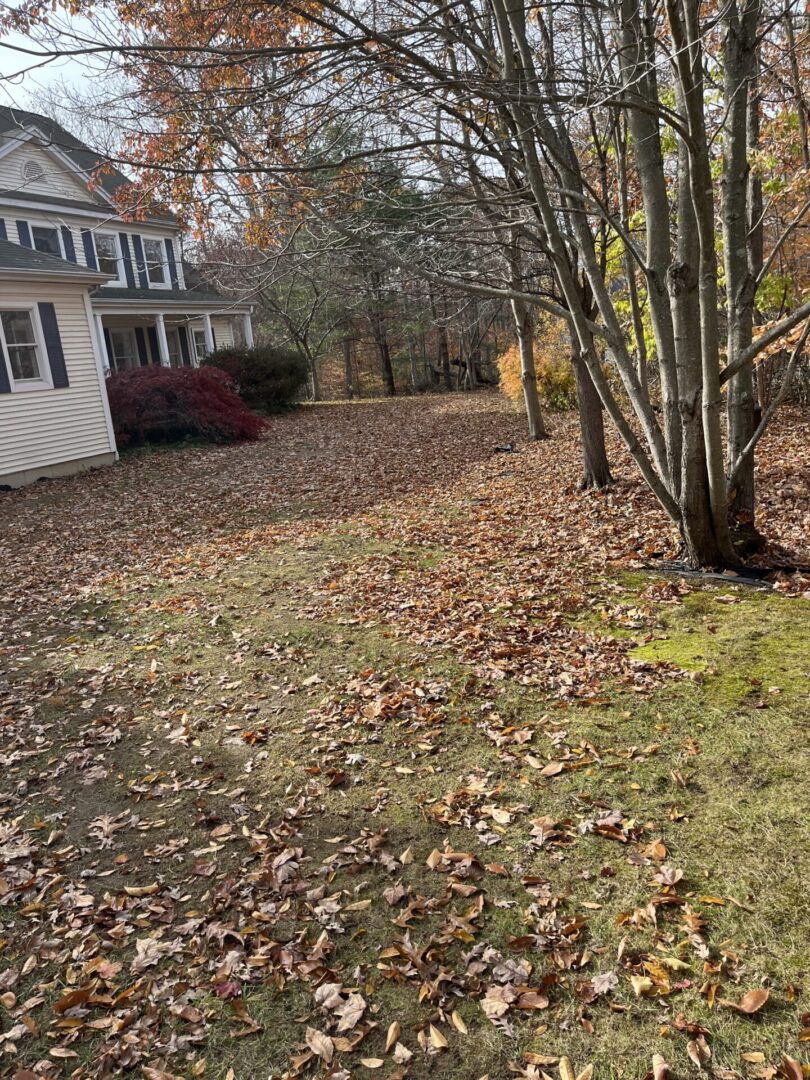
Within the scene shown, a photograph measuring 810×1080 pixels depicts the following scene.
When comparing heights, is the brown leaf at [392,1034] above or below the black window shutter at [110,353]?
below

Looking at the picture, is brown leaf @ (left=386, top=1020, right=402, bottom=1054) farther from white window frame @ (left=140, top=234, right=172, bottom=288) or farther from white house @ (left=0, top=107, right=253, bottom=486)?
white window frame @ (left=140, top=234, right=172, bottom=288)

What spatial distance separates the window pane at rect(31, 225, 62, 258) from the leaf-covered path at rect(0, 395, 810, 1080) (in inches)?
621

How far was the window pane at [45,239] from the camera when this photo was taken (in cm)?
1938

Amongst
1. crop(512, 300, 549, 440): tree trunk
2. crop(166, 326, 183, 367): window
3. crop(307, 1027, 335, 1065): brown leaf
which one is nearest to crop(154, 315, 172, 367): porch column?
crop(166, 326, 183, 367): window

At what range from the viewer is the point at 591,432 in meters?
9.47

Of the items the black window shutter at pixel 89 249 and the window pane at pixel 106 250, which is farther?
the window pane at pixel 106 250

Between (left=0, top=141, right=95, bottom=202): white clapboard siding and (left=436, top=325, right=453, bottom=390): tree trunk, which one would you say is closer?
(left=0, top=141, right=95, bottom=202): white clapboard siding

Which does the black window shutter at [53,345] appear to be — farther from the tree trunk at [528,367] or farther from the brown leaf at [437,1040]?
the brown leaf at [437,1040]

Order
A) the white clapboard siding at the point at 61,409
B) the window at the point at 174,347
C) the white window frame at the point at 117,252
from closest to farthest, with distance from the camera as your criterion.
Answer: the white clapboard siding at the point at 61,409
the white window frame at the point at 117,252
the window at the point at 174,347

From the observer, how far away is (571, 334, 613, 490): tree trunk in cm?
943

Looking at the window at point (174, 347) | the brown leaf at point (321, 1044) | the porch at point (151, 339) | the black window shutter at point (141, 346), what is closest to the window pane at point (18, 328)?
the porch at point (151, 339)

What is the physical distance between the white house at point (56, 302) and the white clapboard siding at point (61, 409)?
2cm

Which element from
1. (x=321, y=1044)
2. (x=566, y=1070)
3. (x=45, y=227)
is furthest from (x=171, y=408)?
(x=566, y=1070)

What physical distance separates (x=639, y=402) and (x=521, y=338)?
29.4ft
